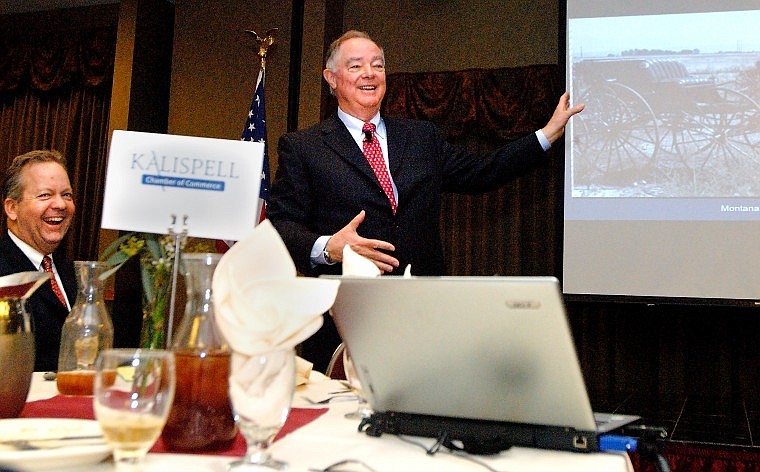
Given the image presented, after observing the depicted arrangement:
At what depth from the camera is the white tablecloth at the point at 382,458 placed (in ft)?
3.05

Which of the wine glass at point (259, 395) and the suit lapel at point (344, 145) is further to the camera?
the suit lapel at point (344, 145)

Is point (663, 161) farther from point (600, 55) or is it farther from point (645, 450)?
point (645, 450)

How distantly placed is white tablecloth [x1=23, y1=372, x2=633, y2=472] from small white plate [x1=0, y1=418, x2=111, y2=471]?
0.03 meters

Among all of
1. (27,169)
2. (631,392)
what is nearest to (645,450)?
(27,169)

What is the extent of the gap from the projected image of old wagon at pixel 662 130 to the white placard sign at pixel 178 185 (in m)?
2.90

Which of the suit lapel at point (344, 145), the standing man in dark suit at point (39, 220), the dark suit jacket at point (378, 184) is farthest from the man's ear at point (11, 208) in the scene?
the suit lapel at point (344, 145)

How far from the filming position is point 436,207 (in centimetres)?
276

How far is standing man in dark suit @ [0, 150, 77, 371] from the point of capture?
7.79 ft

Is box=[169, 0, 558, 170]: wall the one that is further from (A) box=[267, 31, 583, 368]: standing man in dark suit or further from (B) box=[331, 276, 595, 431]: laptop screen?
(B) box=[331, 276, 595, 431]: laptop screen

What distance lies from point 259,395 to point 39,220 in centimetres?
194

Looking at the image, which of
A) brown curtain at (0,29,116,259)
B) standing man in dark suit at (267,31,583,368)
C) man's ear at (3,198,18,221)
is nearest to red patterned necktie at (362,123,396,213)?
standing man in dark suit at (267,31,583,368)

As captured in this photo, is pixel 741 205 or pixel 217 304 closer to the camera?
pixel 217 304

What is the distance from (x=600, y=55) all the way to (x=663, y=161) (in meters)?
0.63

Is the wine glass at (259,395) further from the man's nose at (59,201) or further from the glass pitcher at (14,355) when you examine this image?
the man's nose at (59,201)
